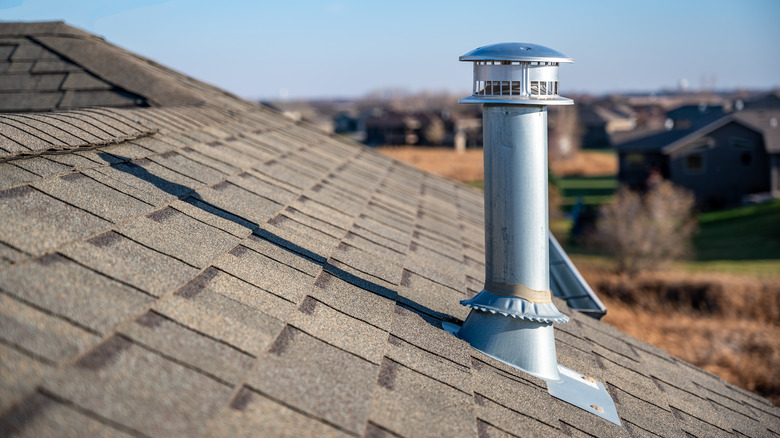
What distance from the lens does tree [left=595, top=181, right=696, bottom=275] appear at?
25.6 metres

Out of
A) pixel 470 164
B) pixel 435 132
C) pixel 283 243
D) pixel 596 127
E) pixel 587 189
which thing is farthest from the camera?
pixel 596 127

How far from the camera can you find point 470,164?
2346 inches

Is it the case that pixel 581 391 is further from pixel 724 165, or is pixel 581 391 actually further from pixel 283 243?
pixel 724 165

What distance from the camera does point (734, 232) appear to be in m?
32.2

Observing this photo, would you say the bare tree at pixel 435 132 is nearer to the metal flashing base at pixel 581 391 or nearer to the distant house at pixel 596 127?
the distant house at pixel 596 127

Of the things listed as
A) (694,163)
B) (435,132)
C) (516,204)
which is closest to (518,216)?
(516,204)

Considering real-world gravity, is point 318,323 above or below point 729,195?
above

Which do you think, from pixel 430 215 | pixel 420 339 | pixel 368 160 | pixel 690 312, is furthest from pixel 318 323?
pixel 690 312

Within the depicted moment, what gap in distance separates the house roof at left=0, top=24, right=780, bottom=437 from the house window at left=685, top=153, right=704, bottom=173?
37799 millimetres

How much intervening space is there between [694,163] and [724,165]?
1707mm

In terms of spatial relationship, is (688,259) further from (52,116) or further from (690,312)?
(52,116)

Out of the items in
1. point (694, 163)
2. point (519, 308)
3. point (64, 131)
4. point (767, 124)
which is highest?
point (64, 131)

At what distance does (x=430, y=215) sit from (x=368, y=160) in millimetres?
2399

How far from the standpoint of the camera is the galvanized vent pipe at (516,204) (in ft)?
12.1
